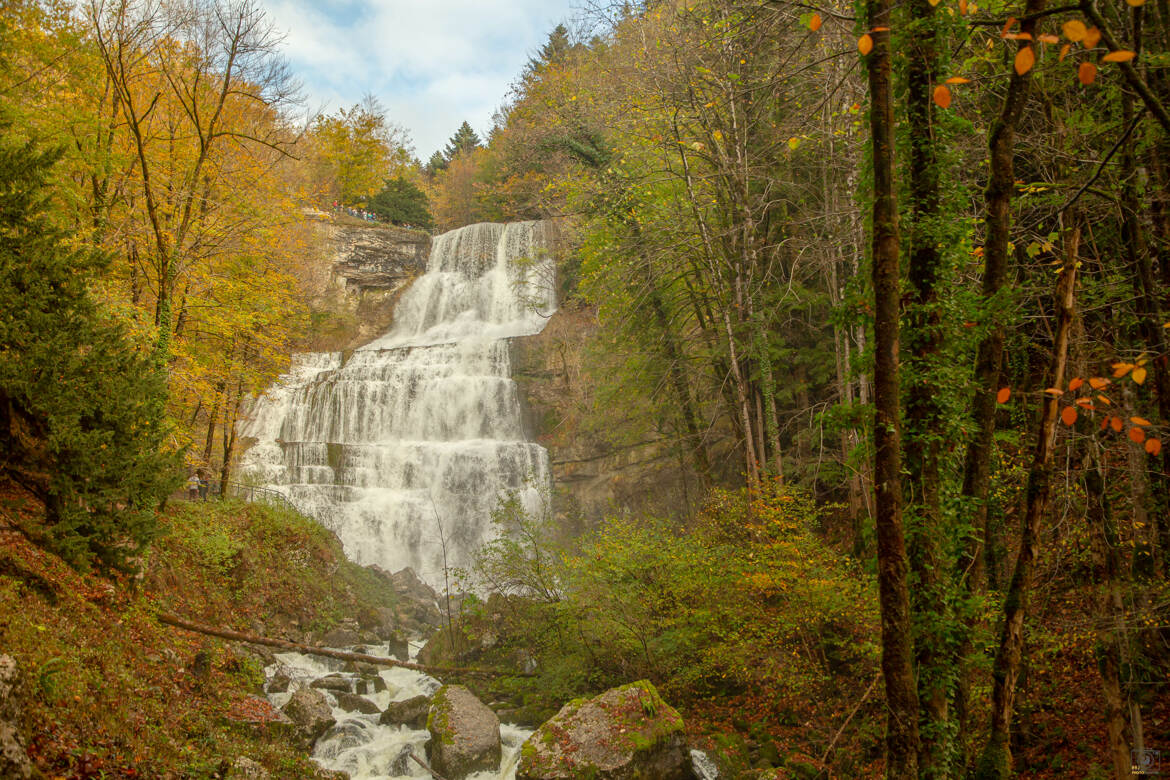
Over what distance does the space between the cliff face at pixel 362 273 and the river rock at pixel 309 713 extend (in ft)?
70.5

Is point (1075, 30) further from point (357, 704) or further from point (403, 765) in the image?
point (357, 704)

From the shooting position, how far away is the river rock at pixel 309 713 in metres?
8.16

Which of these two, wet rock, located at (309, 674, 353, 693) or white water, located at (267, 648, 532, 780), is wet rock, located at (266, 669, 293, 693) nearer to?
white water, located at (267, 648, 532, 780)

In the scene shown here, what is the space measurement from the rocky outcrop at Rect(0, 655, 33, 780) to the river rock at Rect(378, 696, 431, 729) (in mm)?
6051

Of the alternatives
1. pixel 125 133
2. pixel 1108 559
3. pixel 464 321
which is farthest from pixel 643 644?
pixel 464 321

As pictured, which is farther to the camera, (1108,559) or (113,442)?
(113,442)

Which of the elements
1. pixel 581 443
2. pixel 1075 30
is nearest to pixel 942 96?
pixel 1075 30

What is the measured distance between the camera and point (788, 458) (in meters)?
11.3

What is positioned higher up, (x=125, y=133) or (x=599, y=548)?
(x=125, y=133)

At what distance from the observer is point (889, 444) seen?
11.3 ft

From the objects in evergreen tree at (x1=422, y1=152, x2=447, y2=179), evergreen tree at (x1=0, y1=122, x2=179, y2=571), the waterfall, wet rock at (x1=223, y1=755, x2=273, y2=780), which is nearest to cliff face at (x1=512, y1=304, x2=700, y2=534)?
the waterfall

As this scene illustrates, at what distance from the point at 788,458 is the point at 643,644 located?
4.35 metres

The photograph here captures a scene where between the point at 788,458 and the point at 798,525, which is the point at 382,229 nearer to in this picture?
the point at 788,458

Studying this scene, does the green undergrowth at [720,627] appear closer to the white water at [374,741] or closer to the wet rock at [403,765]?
the white water at [374,741]
